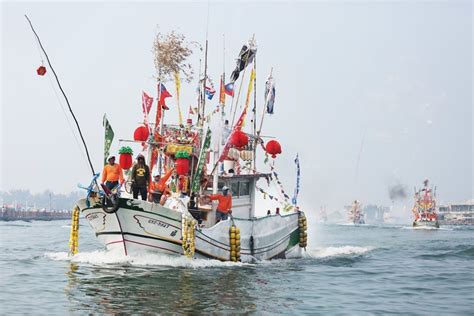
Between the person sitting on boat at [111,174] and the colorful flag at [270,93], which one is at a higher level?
the colorful flag at [270,93]

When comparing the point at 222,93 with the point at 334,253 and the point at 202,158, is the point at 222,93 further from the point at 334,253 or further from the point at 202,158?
the point at 334,253

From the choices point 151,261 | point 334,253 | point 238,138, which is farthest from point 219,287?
point 334,253

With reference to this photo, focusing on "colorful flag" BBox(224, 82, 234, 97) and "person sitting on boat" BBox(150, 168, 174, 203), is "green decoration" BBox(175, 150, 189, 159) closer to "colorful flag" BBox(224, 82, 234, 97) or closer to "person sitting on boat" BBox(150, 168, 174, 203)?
"person sitting on boat" BBox(150, 168, 174, 203)

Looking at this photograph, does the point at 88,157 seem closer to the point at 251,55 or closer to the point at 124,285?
the point at 124,285

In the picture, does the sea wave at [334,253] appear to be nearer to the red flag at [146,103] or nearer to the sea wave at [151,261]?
the sea wave at [151,261]

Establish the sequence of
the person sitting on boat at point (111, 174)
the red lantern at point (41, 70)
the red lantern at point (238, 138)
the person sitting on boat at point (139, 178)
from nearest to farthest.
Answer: the red lantern at point (41, 70) < the person sitting on boat at point (111, 174) < the person sitting on boat at point (139, 178) < the red lantern at point (238, 138)

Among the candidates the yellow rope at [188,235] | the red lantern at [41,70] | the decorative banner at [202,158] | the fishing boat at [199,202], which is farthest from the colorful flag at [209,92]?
the red lantern at [41,70]

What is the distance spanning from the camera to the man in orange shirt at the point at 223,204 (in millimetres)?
26141

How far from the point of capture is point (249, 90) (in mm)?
31000

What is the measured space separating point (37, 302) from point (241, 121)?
15.4m

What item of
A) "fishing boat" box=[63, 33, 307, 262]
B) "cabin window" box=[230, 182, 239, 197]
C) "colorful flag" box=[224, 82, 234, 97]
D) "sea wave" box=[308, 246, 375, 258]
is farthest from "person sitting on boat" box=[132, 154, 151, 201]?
"sea wave" box=[308, 246, 375, 258]

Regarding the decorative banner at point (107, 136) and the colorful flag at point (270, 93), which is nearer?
the decorative banner at point (107, 136)

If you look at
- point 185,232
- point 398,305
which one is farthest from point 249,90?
point 398,305

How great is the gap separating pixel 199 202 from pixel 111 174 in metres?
5.25
